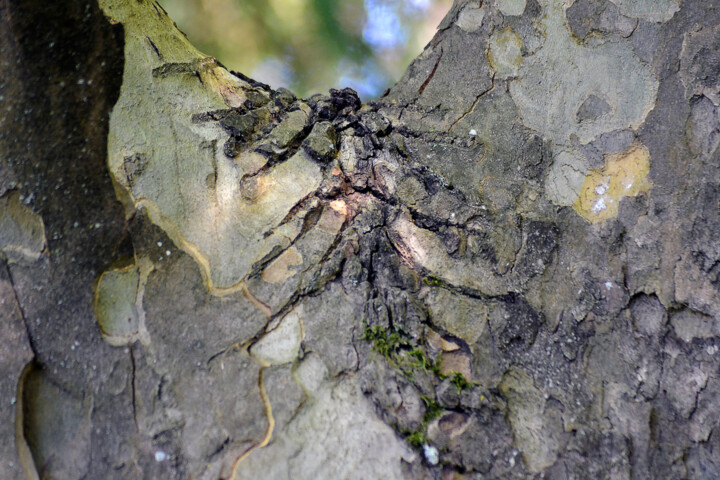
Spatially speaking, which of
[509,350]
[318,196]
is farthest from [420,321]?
[318,196]

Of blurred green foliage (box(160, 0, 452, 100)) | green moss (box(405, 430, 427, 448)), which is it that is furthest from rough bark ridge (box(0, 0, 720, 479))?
blurred green foliage (box(160, 0, 452, 100))

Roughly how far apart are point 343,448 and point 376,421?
60mm

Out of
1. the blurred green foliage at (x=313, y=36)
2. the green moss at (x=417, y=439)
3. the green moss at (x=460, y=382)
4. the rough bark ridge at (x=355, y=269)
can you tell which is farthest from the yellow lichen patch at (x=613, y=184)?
the blurred green foliage at (x=313, y=36)

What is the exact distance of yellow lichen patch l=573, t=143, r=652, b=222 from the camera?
2.59 feet

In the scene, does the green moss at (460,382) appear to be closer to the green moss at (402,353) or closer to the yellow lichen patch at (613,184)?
the green moss at (402,353)

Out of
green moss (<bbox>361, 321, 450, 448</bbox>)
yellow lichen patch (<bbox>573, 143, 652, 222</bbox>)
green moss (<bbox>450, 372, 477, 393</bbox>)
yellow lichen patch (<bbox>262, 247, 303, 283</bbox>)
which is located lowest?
yellow lichen patch (<bbox>262, 247, 303, 283</bbox>)

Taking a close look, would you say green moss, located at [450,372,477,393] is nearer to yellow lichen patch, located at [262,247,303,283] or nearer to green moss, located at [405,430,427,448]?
green moss, located at [405,430,427,448]

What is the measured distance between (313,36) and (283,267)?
1.49 metres

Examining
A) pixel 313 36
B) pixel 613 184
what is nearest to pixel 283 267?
pixel 613 184

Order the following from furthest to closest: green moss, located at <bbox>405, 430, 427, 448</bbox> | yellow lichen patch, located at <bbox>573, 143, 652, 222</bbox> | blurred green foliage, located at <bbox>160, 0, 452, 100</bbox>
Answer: blurred green foliage, located at <bbox>160, 0, 452, 100</bbox> → yellow lichen patch, located at <bbox>573, 143, 652, 222</bbox> → green moss, located at <bbox>405, 430, 427, 448</bbox>

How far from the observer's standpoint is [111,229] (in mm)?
751

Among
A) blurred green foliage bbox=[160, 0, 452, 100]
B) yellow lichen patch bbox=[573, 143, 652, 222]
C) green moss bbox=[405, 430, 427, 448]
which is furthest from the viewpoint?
blurred green foliage bbox=[160, 0, 452, 100]

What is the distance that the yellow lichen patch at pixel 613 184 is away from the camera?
79 centimetres

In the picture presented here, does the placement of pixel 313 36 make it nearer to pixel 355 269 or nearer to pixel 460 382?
pixel 355 269
